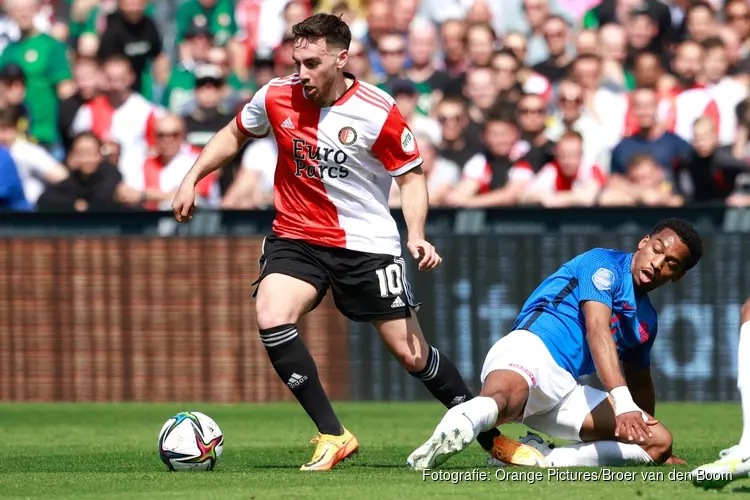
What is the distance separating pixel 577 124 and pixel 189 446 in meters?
6.98

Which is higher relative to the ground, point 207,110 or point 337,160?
point 207,110

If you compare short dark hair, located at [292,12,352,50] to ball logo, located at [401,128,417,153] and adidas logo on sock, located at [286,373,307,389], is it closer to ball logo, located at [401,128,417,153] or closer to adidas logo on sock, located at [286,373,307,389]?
ball logo, located at [401,128,417,153]

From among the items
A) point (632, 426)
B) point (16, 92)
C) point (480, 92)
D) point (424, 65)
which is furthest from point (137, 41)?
point (632, 426)

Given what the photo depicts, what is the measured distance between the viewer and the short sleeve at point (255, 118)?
26.1 ft

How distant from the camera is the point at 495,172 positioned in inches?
508

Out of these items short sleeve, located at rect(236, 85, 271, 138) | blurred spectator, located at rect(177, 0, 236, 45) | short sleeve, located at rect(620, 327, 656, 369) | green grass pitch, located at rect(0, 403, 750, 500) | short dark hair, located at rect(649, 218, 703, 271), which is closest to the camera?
green grass pitch, located at rect(0, 403, 750, 500)

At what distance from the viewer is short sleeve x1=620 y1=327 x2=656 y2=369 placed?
25.2 feet

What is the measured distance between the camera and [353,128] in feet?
Answer: 25.4

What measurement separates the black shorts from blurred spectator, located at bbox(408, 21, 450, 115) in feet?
22.3

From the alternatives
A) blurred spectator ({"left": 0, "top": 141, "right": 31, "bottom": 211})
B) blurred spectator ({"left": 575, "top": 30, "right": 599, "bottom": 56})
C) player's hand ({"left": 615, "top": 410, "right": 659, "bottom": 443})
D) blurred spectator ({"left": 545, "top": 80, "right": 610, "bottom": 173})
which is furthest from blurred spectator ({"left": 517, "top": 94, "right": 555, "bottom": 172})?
player's hand ({"left": 615, "top": 410, "right": 659, "bottom": 443})

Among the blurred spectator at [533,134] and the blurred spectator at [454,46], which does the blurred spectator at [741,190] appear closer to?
the blurred spectator at [533,134]

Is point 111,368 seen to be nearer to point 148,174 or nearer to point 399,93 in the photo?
point 148,174

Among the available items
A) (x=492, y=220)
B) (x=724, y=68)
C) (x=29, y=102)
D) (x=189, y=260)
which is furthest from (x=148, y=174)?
(x=724, y=68)

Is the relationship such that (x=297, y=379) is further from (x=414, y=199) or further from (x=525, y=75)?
(x=525, y=75)
